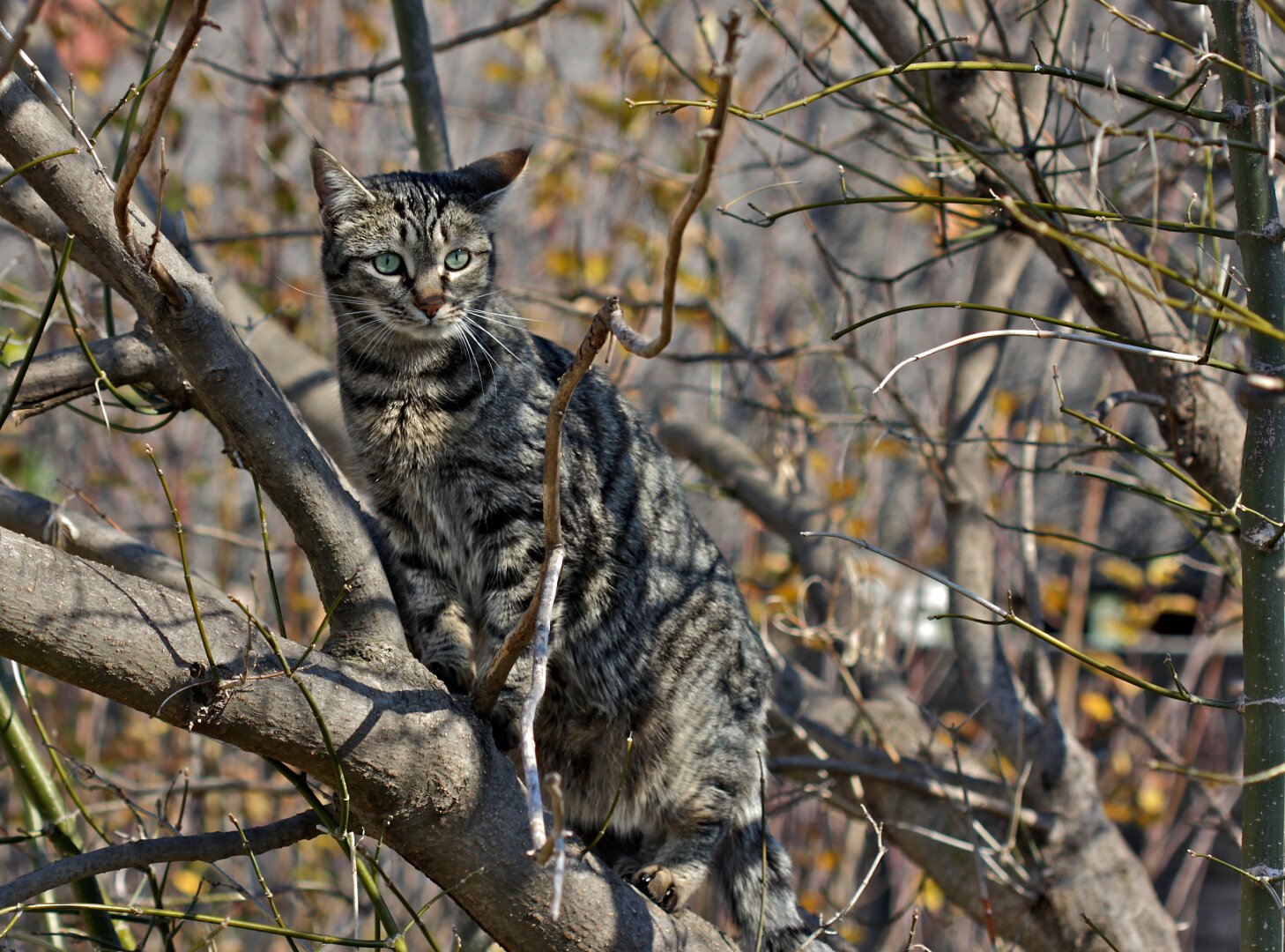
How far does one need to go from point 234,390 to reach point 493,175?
1.25 meters

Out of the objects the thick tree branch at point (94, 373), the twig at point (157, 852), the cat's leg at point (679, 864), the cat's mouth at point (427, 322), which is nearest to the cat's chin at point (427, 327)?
the cat's mouth at point (427, 322)

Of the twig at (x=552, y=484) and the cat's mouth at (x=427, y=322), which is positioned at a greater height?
the cat's mouth at (x=427, y=322)

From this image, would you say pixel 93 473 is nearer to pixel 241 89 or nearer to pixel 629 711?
pixel 241 89

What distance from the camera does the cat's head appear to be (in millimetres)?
2564

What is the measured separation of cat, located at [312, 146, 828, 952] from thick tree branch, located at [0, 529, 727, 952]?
1.64 feet

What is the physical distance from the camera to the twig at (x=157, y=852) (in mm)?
1608

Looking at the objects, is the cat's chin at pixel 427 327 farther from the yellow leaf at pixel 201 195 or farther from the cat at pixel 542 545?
the yellow leaf at pixel 201 195

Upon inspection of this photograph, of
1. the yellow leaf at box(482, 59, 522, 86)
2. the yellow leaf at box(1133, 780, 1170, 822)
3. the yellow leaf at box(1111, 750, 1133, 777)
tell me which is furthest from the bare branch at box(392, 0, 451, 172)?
the yellow leaf at box(1111, 750, 1133, 777)

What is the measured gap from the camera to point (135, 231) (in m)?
1.61

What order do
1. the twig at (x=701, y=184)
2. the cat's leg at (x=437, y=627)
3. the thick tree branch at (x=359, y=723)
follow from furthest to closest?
the cat's leg at (x=437, y=627) → the thick tree branch at (x=359, y=723) → the twig at (x=701, y=184)

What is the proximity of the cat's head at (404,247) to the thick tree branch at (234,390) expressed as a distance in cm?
68

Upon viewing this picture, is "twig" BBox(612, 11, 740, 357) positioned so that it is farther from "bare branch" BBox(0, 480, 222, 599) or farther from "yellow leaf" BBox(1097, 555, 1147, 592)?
"yellow leaf" BBox(1097, 555, 1147, 592)

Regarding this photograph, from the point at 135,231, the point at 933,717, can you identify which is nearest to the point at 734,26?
the point at 135,231

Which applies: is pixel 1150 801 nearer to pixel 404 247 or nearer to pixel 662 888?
pixel 662 888
